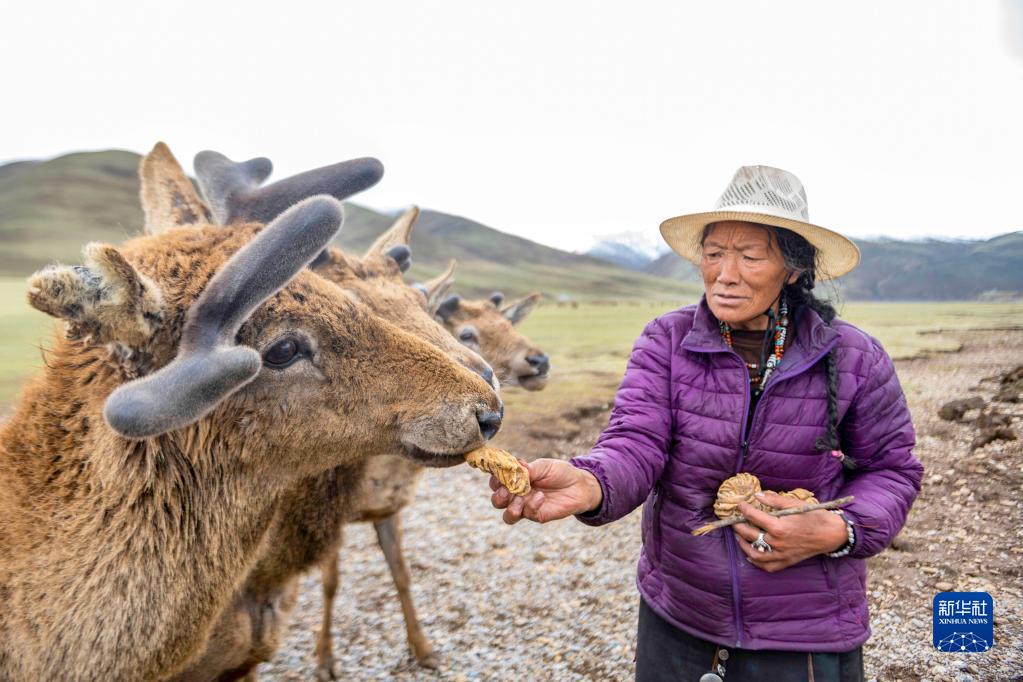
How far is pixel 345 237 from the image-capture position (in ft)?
26.7

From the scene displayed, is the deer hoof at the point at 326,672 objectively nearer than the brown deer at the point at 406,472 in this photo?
No

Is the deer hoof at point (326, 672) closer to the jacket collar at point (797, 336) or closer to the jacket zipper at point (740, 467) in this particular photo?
the jacket zipper at point (740, 467)

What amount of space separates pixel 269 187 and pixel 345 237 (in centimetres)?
507

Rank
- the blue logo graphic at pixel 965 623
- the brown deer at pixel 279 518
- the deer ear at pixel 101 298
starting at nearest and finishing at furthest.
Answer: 1. the deer ear at pixel 101 298
2. the brown deer at pixel 279 518
3. the blue logo graphic at pixel 965 623

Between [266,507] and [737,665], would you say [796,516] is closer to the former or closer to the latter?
[737,665]

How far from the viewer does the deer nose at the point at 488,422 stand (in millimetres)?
2396

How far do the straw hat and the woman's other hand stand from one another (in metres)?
1.01

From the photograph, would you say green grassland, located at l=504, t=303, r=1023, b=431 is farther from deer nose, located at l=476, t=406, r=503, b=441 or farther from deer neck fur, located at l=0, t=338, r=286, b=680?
deer neck fur, located at l=0, t=338, r=286, b=680

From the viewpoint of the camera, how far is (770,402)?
2.36m

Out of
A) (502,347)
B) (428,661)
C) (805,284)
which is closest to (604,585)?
(428,661)

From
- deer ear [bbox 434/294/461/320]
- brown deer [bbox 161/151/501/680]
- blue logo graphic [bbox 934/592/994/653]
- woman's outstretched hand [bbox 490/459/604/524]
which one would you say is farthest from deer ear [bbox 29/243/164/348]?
blue logo graphic [bbox 934/592/994/653]

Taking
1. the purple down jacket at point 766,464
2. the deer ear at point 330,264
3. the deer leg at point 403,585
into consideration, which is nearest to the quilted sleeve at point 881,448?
the purple down jacket at point 766,464

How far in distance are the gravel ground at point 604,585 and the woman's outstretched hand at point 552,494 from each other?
328 cm

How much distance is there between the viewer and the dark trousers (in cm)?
238
